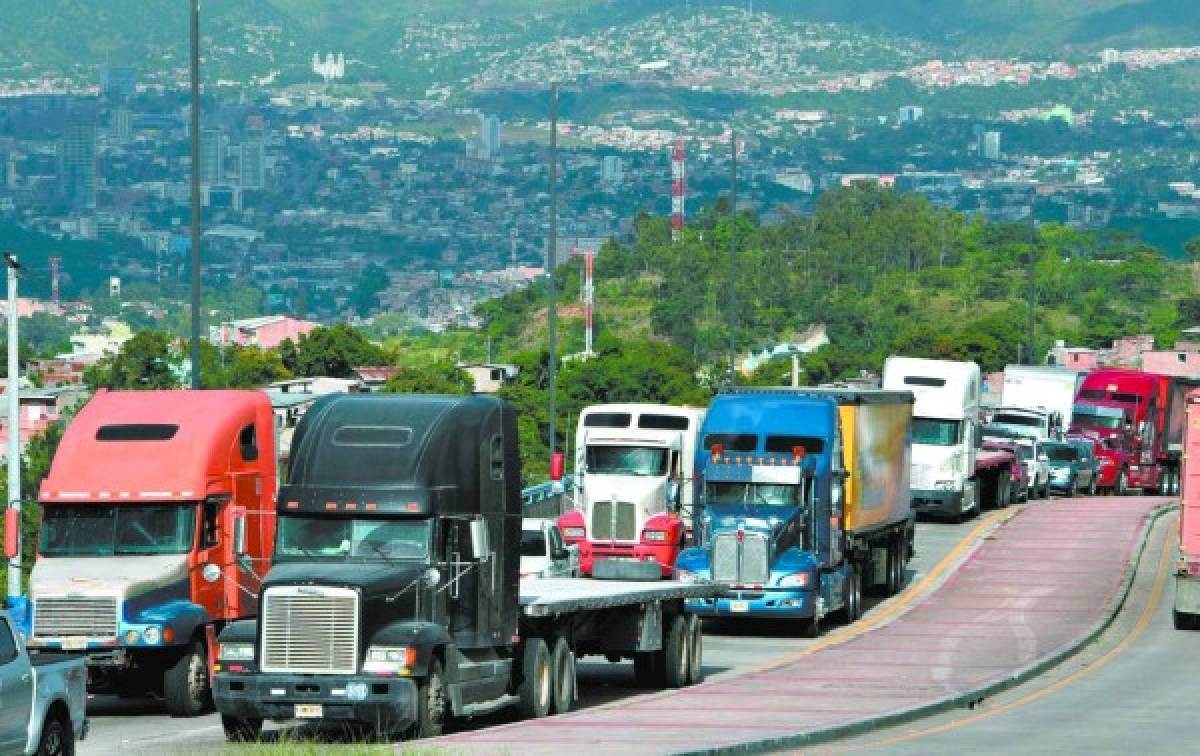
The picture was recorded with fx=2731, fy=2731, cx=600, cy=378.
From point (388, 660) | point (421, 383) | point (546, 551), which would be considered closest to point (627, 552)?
point (546, 551)

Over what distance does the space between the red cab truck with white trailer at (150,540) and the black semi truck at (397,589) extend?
2425 mm

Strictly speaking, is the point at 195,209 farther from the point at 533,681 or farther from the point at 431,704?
the point at 431,704

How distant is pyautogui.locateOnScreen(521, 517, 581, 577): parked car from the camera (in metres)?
37.6

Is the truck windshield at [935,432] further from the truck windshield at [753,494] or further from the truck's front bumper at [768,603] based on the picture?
the truck's front bumper at [768,603]

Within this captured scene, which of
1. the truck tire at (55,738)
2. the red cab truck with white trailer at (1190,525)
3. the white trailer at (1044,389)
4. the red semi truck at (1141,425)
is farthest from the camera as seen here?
the white trailer at (1044,389)

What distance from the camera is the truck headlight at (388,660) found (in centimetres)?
2642

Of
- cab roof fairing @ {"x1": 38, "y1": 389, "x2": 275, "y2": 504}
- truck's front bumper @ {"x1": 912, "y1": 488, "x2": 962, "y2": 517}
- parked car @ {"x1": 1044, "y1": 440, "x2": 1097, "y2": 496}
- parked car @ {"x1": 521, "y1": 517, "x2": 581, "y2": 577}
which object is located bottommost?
parked car @ {"x1": 1044, "y1": 440, "x2": 1097, "y2": 496}

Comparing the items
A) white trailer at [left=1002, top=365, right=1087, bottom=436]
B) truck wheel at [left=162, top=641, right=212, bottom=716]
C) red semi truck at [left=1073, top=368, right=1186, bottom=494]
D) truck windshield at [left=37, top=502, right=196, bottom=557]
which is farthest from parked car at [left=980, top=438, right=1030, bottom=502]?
truck wheel at [left=162, top=641, right=212, bottom=716]

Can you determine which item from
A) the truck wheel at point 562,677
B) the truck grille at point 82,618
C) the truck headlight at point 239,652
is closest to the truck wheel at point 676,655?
the truck wheel at point 562,677

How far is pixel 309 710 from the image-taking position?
26.2m

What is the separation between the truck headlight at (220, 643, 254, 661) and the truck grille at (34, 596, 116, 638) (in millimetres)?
3814

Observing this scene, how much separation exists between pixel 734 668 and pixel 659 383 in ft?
490

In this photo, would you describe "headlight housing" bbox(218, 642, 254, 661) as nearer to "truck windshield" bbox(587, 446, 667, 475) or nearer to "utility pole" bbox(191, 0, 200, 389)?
"utility pole" bbox(191, 0, 200, 389)

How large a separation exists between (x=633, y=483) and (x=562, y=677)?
15575 millimetres
